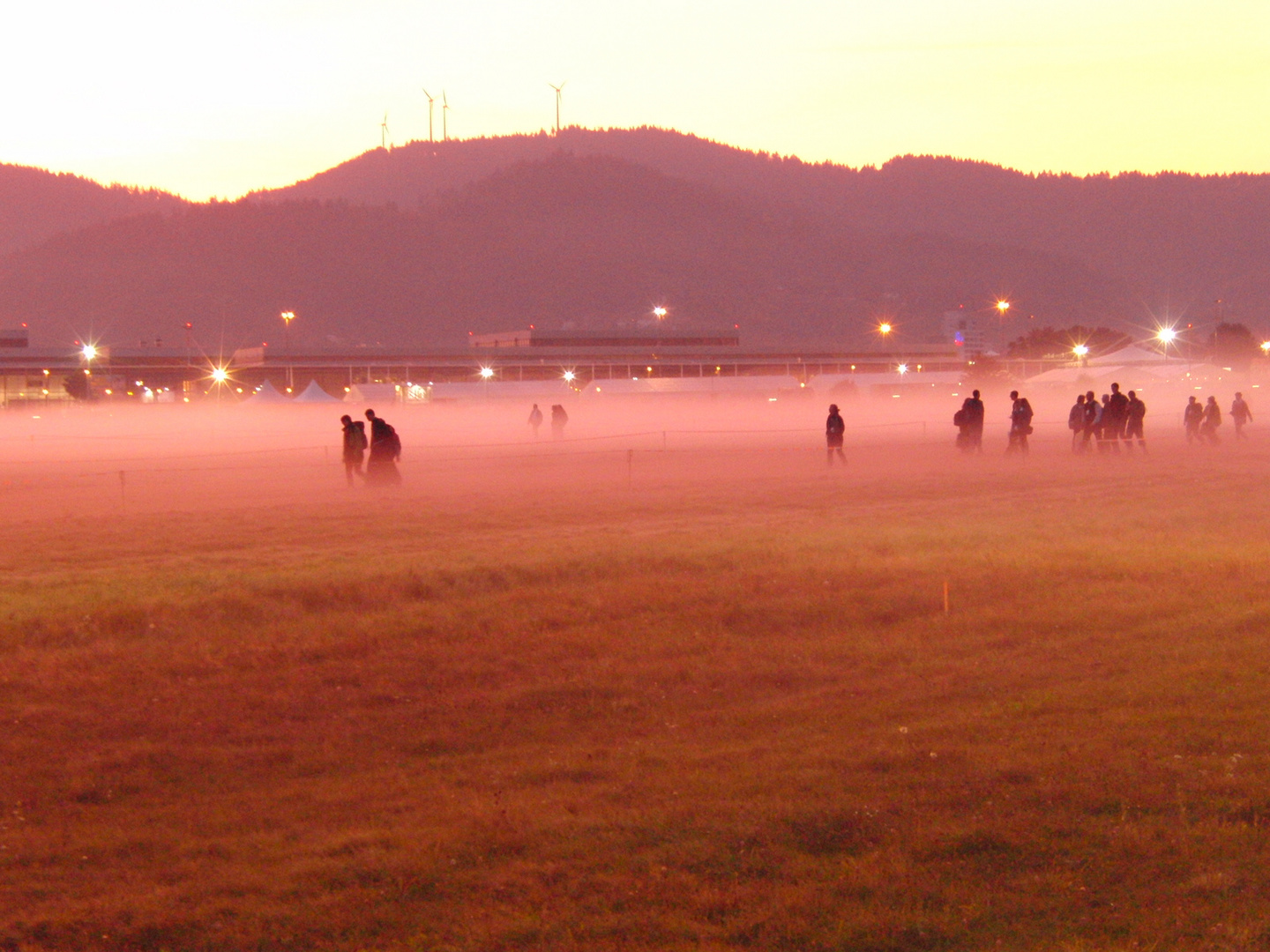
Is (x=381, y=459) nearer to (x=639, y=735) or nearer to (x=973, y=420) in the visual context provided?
(x=973, y=420)

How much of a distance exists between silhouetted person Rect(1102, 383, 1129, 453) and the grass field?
10.5 meters

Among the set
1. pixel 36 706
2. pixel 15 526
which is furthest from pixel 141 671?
pixel 15 526

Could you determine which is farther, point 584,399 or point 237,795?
point 584,399

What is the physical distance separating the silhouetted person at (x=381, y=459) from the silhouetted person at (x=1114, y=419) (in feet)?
51.7

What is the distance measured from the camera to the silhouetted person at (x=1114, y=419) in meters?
25.6

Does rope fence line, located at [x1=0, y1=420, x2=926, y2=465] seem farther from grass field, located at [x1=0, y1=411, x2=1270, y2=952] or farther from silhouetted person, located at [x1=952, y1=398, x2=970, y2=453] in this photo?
grass field, located at [x1=0, y1=411, x2=1270, y2=952]

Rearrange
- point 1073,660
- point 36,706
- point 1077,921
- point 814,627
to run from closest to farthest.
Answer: point 1077,921
point 36,706
point 1073,660
point 814,627

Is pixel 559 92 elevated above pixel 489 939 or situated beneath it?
elevated above

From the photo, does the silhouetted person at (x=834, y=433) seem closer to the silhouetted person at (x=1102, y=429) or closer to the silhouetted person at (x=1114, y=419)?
the silhouetted person at (x=1102, y=429)

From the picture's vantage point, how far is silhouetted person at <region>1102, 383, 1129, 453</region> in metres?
25.6

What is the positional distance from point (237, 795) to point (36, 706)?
8.04 feet

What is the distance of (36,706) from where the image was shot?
8289 millimetres

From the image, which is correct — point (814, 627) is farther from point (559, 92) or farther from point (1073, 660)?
point (559, 92)

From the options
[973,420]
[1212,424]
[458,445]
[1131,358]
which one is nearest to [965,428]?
[973,420]
